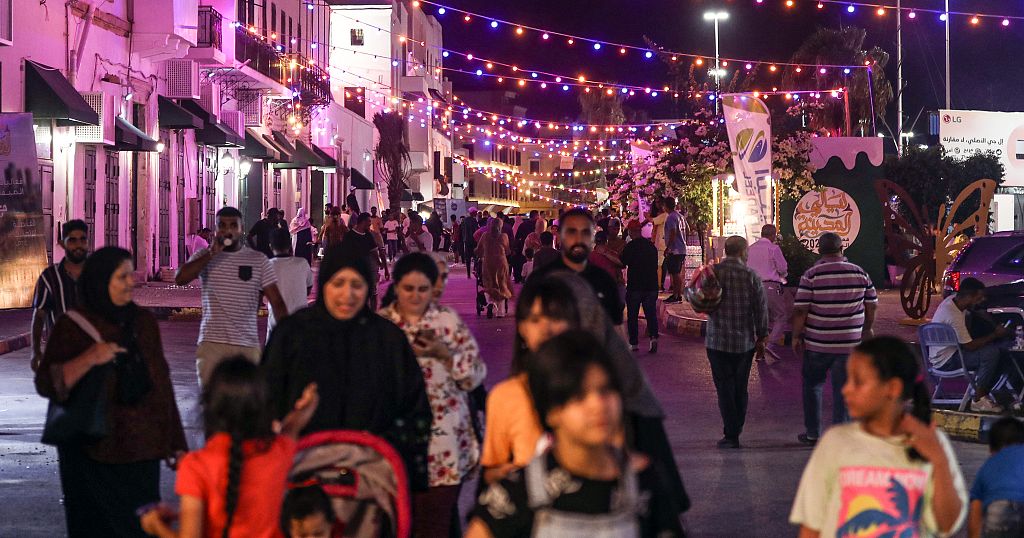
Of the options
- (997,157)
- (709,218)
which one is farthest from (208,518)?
(997,157)

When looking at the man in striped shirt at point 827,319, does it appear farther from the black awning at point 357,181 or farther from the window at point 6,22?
the black awning at point 357,181

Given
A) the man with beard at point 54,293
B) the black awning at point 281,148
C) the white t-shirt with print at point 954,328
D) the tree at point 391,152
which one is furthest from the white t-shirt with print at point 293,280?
the tree at point 391,152

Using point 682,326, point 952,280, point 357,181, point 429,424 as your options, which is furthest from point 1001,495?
point 357,181

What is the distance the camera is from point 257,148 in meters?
39.2

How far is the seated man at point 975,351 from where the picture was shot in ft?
38.5

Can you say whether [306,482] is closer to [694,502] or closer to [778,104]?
[694,502]

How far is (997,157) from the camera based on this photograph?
54750 millimetres

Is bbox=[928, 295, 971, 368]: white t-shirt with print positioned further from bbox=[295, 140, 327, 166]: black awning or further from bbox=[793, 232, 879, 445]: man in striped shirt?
bbox=[295, 140, 327, 166]: black awning

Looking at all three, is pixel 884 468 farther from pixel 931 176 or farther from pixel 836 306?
pixel 931 176

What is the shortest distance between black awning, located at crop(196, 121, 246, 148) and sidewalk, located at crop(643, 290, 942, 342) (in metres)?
14.1

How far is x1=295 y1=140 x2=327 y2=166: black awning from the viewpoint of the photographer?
4512 cm

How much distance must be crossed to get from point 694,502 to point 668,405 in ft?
14.7

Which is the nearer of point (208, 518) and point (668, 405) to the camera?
point (208, 518)

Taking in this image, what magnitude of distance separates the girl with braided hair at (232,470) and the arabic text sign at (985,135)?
52590 millimetres
